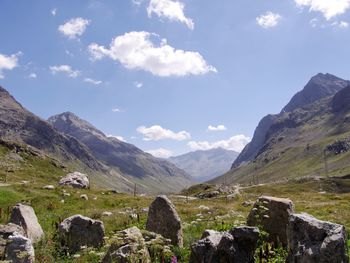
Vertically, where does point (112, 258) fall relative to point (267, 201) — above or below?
below

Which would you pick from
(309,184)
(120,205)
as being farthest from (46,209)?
(309,184)

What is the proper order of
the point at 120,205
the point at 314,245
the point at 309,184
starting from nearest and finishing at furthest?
the point at 314,245 → the point at 120,205 → the point at 309,184

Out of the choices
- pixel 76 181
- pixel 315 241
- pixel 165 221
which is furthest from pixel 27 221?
Result: pixel 76 181

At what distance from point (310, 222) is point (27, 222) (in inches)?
509

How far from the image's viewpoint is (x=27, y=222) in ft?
61.5

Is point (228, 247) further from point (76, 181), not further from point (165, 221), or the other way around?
point (76, 181)

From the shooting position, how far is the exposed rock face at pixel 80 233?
56.7 ft

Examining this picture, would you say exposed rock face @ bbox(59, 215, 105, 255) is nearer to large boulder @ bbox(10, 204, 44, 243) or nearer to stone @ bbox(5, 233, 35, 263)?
large boulder @ bbox(10, 204, 44, 243)

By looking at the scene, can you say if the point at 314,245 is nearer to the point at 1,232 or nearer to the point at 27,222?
the point at 1,232

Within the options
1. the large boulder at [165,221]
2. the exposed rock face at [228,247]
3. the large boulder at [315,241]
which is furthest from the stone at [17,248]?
the large boulder at [315,241]

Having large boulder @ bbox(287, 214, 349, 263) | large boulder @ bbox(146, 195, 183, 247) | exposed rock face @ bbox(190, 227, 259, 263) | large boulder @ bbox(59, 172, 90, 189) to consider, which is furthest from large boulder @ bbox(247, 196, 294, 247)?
large boulder @ bbox(59, 172, 90, 189)

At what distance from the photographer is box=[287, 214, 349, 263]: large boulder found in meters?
9.19

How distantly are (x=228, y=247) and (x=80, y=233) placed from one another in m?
8.15

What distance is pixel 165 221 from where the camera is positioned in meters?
17.4
